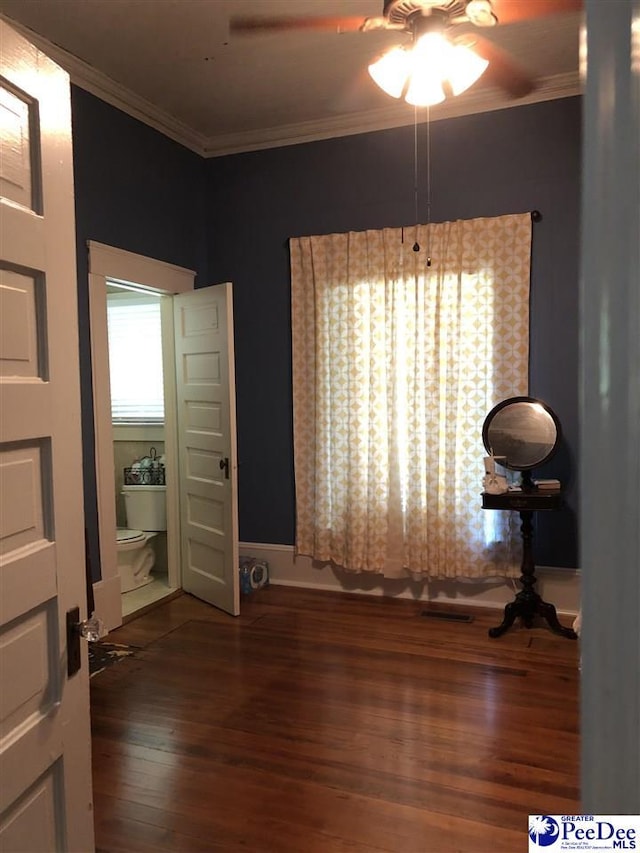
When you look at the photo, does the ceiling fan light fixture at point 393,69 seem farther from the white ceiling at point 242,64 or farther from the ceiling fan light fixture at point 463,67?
the white ceiling at point 242,64

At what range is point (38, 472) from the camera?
4.15ft

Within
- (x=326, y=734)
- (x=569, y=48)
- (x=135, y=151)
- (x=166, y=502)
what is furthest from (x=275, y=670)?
(x=569, y=48)

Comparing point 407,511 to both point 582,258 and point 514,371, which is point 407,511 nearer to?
point 514,371

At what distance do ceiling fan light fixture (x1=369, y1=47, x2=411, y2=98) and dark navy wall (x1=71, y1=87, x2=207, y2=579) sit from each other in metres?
1.92

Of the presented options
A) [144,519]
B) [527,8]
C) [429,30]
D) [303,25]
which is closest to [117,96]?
[303,25]

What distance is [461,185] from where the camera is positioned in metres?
4.15

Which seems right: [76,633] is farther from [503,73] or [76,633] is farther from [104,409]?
[503,73]

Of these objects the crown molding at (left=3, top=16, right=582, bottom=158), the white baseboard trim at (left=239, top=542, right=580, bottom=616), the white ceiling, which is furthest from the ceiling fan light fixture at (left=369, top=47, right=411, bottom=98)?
the white baseboard trim at (left=239, top=542, right=580, bottom=616)

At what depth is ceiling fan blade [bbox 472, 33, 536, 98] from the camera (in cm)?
280

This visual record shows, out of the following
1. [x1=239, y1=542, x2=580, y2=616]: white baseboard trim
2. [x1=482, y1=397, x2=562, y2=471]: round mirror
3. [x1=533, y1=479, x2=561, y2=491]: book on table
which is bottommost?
[x1=239, y1=542, x2=580, y2=616]: white baseboard trim

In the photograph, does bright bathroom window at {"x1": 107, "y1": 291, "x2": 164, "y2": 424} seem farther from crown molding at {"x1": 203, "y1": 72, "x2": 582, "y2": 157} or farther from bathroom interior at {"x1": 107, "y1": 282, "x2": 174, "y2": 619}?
crown molding at {"x1": 203, "y1": 72, "x2": 582, "y2": 157}

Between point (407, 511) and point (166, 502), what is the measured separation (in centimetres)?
180

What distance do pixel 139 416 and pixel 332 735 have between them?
11.2ft

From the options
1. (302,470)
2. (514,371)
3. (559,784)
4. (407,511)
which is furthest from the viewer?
(302,470)
